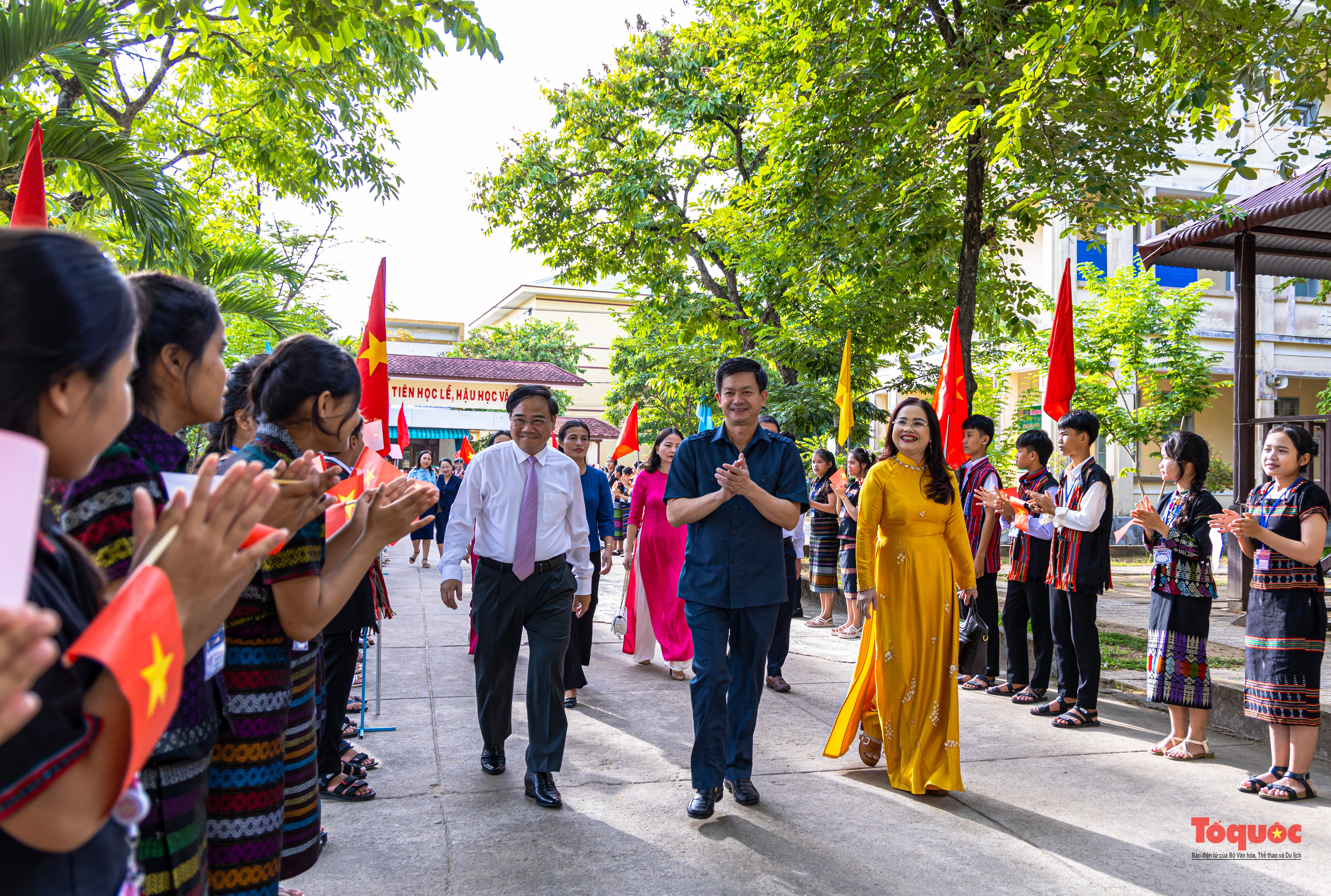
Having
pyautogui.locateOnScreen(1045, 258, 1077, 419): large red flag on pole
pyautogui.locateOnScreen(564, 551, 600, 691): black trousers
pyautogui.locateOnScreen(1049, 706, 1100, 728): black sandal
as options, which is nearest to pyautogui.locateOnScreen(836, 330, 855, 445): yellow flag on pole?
pyautogui.locateOnScreen(1045, 258, 1077, 419): large red flag on pole

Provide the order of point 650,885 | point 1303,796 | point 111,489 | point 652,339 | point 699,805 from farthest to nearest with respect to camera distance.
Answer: point 652,339 → point 1303,796 → point 699,805 → point 650,885 → point 111,489

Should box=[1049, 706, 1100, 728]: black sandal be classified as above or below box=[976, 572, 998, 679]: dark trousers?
below

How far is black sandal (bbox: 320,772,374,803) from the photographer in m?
Result: 4.21

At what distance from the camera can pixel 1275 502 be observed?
15.1 ft

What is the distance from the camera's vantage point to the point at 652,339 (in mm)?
19766

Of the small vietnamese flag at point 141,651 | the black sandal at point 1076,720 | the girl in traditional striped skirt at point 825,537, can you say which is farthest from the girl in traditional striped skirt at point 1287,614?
the girl in traditional striped skirt at point 825,537

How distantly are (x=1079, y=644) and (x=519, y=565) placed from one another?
3787 millimetres

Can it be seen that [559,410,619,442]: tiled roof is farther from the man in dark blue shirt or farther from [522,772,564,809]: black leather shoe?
[522,772,564,809]: black leather shoe

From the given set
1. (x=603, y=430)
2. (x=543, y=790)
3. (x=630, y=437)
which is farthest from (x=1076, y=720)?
(x=603, y=430)

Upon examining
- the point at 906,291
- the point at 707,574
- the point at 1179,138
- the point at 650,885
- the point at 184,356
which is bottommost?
the point at 650,885

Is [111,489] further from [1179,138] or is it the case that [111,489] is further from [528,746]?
[1179,138]

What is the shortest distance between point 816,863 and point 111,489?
2.97 meters

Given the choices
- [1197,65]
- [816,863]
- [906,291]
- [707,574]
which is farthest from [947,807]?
[906,291]

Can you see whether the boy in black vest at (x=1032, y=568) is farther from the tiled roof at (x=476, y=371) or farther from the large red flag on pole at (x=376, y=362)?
the tiled roof at (x=476, y=371)
